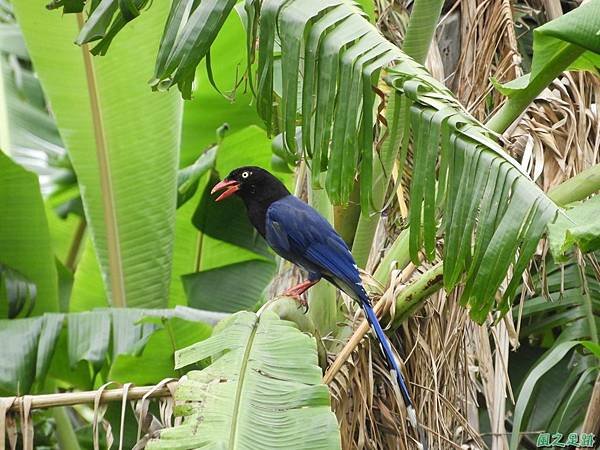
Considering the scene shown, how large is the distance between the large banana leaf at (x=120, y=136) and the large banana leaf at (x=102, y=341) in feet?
2.58

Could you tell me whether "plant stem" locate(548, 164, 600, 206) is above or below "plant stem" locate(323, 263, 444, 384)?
above

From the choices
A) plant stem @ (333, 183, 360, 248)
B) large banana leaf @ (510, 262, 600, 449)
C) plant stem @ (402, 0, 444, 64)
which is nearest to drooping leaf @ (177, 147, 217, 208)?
plant stem @ (333, 183, 360, 248)

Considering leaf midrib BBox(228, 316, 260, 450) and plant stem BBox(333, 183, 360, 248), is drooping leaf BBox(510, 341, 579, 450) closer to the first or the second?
plant stem BBox(333, 183, 360, 248)

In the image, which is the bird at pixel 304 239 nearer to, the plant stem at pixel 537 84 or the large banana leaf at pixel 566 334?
the plant stem at pixel 537 84

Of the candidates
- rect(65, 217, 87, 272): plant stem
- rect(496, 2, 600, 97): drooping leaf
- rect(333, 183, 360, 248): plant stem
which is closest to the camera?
rect(496, 2, 600, 97): drooping leaf

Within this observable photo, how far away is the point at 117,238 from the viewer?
509cm

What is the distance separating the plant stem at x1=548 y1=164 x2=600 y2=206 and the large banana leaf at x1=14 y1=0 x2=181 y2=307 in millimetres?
2351

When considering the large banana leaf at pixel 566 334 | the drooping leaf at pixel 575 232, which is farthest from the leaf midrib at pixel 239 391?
the large banana leaf at pixel 566 334

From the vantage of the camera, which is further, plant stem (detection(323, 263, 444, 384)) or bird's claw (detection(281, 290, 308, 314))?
bird's claw (detection(281, 290, 308, 314))

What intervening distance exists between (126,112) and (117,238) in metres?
0.65

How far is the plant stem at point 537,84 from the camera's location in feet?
9.89

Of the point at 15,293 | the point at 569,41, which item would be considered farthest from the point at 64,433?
the point at 569,41

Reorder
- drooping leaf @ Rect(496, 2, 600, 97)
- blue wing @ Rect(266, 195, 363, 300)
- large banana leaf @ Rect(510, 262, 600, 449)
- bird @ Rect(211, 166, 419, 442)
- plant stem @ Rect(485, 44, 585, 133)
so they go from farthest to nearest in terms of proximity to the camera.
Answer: large banana leaf @ Rect(510, 262, 600, 449)
blue wing @ Rect(266, 195, 363, 300)
bird @ Rect(211, 166, 419, 442)
plant stem @ Rect(485, 44, 585, 133)
drooping leaf @ Rect(496, 2, 600, 97)

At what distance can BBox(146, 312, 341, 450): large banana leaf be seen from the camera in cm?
264
